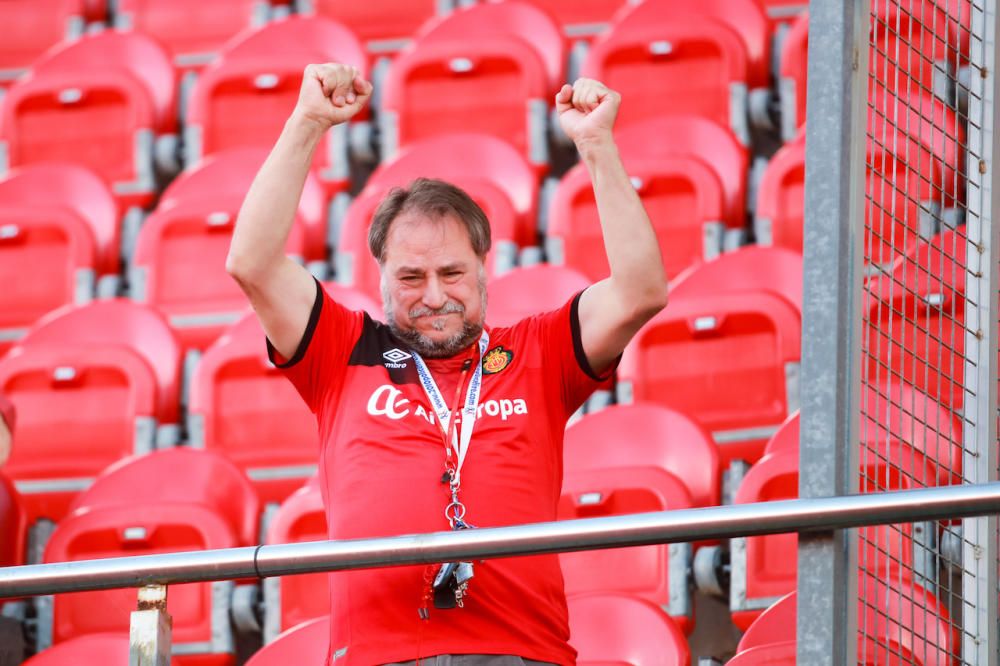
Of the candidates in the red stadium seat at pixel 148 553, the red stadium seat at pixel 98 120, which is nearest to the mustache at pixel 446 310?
the red stadium seat at pixel 148 553

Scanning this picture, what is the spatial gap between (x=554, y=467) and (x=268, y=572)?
0.60 meters

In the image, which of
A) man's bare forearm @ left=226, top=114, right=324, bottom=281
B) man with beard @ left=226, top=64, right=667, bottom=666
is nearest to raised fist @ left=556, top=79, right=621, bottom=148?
man with beard @ left=226, top=64, right=667, bottom=666

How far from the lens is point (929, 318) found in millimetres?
2381

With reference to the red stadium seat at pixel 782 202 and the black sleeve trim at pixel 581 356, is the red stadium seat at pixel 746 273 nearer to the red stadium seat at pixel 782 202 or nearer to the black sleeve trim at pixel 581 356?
the red stadium seat at pixel 782 202

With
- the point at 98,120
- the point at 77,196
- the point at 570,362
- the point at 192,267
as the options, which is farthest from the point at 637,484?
the point at 98,120

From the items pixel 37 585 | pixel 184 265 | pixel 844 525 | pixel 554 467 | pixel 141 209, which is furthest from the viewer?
pixel 141 209

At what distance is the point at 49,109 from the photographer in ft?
17.3

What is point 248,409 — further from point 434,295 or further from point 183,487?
point 434,295

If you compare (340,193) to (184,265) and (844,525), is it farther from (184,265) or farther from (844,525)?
(844,525)

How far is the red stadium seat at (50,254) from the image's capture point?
4.70m

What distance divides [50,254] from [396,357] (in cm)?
260

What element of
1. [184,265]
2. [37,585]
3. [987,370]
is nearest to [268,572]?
[37,585]

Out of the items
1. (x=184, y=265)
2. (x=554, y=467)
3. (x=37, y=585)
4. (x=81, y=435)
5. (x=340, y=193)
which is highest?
(x=340, y=193)

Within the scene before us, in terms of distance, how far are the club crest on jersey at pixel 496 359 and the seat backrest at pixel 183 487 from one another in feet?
4.21
